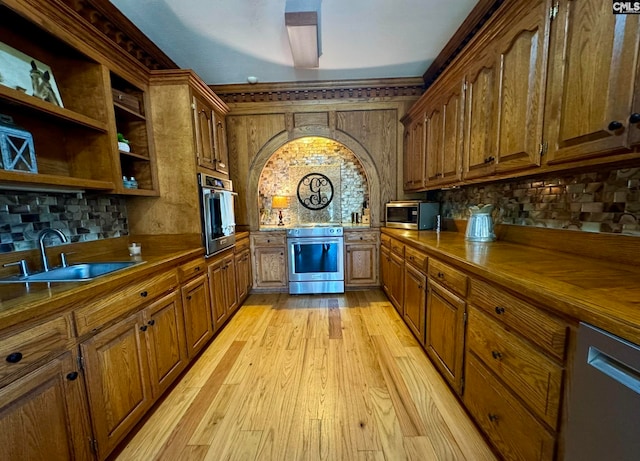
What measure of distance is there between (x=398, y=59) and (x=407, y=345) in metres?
2.95

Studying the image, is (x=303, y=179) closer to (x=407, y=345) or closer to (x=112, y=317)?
(x=407, y=345)

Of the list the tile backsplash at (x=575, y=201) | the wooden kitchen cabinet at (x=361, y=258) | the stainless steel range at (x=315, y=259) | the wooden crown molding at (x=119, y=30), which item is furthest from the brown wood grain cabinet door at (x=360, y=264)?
the wooden crown molding at (x=119, y=30)

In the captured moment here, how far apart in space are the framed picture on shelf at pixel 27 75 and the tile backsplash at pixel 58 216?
605 mm

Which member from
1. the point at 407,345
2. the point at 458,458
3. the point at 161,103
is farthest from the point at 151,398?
the point at 161,103

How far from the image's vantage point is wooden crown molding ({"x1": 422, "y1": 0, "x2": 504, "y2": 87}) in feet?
6.23

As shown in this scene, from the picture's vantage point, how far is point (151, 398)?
60.0 inches

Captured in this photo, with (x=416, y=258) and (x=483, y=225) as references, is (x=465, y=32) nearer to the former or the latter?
(x=483, y=225)

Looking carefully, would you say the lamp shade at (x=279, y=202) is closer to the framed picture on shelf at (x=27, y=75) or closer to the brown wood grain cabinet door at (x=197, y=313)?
the brown wood grain cabinet door at (x=197, y=313)

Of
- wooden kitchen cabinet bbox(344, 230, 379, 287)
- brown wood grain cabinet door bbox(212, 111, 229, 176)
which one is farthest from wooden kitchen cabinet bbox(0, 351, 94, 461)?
wooden kitchen cabinet bbox(344, 230, 379, 287)

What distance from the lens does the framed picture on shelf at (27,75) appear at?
1.36 meters

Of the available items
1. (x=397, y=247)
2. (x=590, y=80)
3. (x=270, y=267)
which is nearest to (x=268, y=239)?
(x=270, y=267)

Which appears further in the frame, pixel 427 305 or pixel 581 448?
pixel 427 305

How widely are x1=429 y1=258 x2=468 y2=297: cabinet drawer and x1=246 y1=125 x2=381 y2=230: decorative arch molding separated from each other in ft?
5.82

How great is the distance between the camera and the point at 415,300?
2219 millimetres
